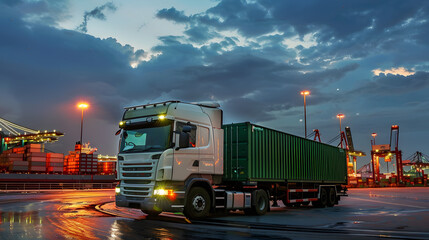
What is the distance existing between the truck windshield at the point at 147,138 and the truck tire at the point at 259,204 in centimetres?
455

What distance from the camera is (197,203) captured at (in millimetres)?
11984

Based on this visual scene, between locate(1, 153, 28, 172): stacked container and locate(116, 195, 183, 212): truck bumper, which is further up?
locate(1, 153, 28, 172): stacked container

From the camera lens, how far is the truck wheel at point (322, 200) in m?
19.5

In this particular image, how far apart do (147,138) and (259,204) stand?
5.37m

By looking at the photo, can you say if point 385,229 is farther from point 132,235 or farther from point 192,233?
point 132,235

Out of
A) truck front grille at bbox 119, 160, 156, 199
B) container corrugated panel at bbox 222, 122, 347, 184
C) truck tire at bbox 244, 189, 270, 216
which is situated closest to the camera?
truck front grille at bbox 119, 160, 156, 199

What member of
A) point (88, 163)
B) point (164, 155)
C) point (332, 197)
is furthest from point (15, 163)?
point (164, 155)

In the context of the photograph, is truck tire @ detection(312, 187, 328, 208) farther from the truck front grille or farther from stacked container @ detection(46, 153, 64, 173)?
stacked container @ detection(46, 153, 64, 173)

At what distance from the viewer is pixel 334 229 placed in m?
10.4

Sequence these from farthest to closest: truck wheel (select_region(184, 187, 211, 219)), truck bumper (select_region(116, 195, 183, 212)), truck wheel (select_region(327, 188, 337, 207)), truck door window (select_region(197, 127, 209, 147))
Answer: truck wheel (select_region(327, 188, 337, 207)), truck door window (select_region(197, 127, 209, 147)), truck wheel (select_region(184, 187, 211, 219)), truck bumper (select_region(116, 195, 183, 212))

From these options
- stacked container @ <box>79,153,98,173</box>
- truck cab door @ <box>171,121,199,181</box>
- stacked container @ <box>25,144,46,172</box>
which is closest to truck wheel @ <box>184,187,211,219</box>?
truck cab door @ <box>171,121,199,181</box>

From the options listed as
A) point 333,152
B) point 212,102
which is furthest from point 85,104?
point 212,102

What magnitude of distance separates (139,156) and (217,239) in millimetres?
4121

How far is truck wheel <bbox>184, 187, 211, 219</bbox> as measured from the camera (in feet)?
38.4
